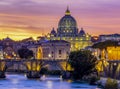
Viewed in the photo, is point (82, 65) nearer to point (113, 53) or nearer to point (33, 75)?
point (113, 53)

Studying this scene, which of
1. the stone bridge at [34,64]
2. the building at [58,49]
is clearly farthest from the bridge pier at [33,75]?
the building at [58,49]

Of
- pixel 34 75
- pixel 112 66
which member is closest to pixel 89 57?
pixel 112 66

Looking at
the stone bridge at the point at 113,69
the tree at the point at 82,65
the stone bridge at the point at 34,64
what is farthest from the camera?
the stone bridge at the point at 34,64

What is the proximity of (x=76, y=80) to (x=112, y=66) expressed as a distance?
6.06 metres

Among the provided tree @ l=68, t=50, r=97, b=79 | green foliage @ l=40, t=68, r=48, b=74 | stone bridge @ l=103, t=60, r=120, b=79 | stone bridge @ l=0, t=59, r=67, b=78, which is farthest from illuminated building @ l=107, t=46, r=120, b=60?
green foliage @ l=40, t=68, r=48, b=74

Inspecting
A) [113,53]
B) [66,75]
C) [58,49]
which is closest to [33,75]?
[66,75]

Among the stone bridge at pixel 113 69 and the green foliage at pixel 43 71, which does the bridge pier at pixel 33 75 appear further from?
the stone bridge at pixel 113 69

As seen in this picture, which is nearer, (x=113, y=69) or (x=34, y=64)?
(x=113, y=69)

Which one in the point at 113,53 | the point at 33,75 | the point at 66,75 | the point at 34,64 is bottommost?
the point at 66,75

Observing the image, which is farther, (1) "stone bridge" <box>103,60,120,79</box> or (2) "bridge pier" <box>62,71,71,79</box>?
(2) "bridge pier" <box>62,71,71,79</box>

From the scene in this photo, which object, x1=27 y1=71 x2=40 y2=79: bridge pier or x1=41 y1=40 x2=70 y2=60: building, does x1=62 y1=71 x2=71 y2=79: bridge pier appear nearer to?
x1=27 y1=71 x2=40 y2=79: bridge pier

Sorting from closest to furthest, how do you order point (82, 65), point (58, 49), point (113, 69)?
1. point (113, 69)
2. point (82, 65)
3. point (58, 49)

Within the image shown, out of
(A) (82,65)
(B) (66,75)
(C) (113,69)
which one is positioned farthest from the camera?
(B) (66,75)

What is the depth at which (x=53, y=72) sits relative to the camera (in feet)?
327
